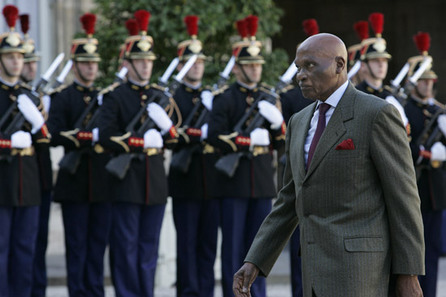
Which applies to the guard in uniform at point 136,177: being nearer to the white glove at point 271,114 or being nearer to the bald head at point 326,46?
the white glove at point 271,114

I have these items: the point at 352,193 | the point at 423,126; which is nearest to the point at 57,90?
the point at 423,126

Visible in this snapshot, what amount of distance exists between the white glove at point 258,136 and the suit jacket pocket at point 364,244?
3.80 m

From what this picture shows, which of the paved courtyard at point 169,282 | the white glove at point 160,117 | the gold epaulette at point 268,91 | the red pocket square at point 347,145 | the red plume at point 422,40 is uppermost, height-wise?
the red plume at point 422,40

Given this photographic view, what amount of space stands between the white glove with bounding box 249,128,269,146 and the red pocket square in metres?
3.70

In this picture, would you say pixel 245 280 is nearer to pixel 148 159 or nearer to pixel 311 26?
pixel 148 159

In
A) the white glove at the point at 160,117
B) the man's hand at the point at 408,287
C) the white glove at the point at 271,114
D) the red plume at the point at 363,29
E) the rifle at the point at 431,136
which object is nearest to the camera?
the man's hand at the point at 408,287

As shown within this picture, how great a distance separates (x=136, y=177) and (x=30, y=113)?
878 mm

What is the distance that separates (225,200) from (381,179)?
393cm

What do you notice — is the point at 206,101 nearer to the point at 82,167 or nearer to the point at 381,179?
the point at 82,167

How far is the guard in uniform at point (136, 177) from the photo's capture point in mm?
7453

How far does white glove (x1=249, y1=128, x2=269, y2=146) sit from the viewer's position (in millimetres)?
7629

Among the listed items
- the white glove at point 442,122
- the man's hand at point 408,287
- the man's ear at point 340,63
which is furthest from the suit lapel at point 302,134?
the white glove at point 442,122

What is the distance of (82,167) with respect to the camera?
8070 millimetres

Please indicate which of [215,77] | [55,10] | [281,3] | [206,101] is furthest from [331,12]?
[206,101]
